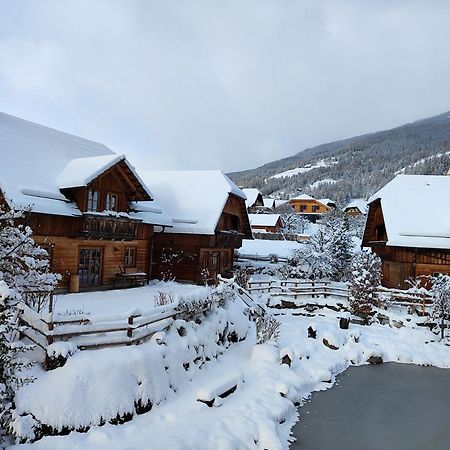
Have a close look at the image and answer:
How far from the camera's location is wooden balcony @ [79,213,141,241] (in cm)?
1991

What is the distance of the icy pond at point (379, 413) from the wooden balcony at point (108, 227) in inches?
497

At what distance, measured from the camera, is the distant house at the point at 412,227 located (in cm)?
2422

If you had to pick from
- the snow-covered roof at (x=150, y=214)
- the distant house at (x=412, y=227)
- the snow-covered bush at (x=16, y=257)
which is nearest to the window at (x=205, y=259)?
the snow-covered roof at (x=150, y=214)

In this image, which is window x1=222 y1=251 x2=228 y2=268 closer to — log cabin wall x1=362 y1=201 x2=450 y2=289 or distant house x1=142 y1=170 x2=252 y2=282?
distant house x1=142 y1=170 x2=252 y2=282

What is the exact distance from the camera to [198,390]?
456 inches

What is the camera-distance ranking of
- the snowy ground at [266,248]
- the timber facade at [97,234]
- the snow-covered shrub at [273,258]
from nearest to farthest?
Result: 1. the timber facade at [97,234]
2. the snow-covered shrub at [273,258]
3. the snowy ground at [266,248]

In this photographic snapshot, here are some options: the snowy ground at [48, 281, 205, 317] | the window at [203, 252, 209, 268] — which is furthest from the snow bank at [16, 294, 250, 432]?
the window at [203, 252, 209, 268]

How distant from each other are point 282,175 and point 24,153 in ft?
542

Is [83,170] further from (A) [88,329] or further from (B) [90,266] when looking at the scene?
(A) [88,329]

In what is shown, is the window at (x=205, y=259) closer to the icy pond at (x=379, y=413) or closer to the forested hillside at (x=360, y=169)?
the icy pond at (x=379, y=413)

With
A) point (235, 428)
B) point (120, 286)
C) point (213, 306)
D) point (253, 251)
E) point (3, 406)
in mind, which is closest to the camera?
point (3, 406)

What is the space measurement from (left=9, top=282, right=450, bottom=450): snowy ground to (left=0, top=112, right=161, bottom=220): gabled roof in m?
10.0

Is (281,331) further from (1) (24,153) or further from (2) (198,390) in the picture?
(1) (24,153)

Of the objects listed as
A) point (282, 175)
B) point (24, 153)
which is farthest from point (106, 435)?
point (282, 175)
